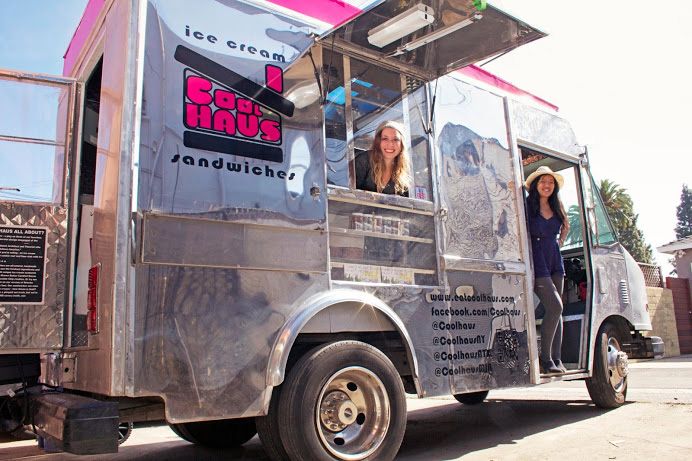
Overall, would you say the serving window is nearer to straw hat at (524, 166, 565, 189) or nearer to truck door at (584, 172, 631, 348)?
straw hat at (524, 166, 565, 189)

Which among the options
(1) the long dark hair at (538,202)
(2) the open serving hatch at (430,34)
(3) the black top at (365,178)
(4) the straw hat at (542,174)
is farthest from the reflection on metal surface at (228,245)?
(4) the straw hat at (542,174)

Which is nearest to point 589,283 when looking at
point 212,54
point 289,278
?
point 289,278

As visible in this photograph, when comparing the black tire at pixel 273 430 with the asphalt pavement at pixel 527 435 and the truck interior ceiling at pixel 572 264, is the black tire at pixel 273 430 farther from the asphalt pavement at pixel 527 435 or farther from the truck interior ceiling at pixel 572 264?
the truck interior ceiling at pixel 572 264

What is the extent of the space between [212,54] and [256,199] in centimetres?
88

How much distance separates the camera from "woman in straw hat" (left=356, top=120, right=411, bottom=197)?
434 cm

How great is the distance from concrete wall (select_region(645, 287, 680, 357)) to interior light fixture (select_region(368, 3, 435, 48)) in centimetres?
1695

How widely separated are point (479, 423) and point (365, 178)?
3134 millimetres

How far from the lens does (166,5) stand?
11.3 ft

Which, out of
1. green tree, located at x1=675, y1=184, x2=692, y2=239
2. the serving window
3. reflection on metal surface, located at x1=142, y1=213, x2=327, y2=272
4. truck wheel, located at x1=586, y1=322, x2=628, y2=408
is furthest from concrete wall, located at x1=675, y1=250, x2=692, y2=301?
green tree, located at x1=675, y1=184, x2=692, y2=239

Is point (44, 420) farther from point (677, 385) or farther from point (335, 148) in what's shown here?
point (677, 385)

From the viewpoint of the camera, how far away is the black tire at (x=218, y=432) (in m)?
5.07

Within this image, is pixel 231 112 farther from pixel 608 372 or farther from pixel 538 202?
pixel 608 372

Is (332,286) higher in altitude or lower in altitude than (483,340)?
higher

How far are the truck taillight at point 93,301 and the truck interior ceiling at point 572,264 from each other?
422 cm
